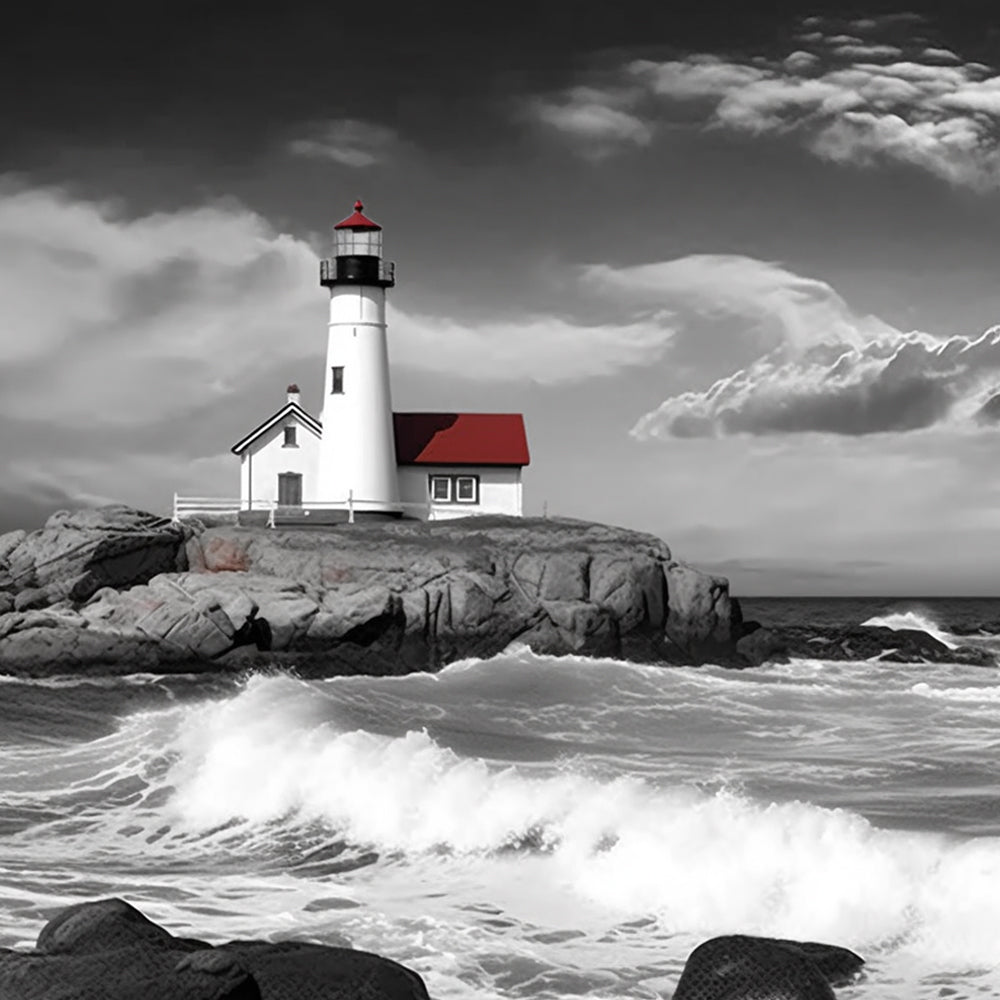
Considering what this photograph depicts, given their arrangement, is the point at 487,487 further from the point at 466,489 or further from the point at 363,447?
the point at 363,447

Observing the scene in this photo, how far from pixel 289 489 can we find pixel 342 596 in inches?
321

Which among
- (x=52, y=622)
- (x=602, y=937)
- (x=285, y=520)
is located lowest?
(x=602, y=937)

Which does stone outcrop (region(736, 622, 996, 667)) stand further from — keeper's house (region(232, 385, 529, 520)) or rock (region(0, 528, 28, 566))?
rock (region(0, 528, 28, 566))

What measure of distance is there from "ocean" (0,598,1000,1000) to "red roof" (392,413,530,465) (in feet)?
43.4

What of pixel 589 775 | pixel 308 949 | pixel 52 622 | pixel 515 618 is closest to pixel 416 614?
pixel 515 618

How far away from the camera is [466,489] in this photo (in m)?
33.6

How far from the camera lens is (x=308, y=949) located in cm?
705

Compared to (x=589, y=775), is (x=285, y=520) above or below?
above

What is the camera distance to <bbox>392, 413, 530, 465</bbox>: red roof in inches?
1316

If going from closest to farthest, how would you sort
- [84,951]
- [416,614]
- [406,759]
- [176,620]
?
[84,951], [406,759], [176,620], [416,614]

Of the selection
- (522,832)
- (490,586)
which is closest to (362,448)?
(490,586)

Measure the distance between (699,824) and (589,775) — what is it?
3.40 m

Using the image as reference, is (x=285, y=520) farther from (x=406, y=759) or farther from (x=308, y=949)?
(x=308, y=949)

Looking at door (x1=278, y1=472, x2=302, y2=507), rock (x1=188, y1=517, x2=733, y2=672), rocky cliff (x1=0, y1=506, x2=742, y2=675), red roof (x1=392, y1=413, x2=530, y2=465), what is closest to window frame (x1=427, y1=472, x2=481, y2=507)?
red roof (x1=392, y1=413, x2=530, y2=465)
